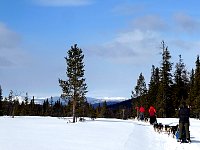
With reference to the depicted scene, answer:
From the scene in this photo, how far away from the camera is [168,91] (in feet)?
209

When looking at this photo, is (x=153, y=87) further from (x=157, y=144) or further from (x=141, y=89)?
(x=157, y=144)

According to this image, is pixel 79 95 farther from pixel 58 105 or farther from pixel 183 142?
pixel 58 105

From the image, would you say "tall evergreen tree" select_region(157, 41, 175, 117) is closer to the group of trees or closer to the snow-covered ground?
the group of trees

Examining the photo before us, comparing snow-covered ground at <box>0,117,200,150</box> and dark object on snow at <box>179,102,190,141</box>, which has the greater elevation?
dark object on snow at <box>179,102,190,141</box>

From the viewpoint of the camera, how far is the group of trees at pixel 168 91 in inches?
2445

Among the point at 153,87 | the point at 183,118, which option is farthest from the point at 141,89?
the point at 183,118

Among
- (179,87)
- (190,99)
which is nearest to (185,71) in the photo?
(179,87)

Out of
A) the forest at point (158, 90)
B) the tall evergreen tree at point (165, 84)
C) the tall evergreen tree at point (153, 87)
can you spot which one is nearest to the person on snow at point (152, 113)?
the forest at point (158, 90)

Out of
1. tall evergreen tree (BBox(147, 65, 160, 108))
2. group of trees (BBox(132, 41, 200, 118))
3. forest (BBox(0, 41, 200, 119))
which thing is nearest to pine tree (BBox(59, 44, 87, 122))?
forest (BBox(0, 41, 200, 119))

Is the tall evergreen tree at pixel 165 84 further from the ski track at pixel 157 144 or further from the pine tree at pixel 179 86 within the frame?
the ski track at pixel 157 144

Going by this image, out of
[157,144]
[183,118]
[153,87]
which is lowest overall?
[157,144]

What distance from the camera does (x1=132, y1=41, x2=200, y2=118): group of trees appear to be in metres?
62.1

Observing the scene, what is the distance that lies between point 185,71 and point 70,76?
132ft

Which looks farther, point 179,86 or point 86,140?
point 179,86
